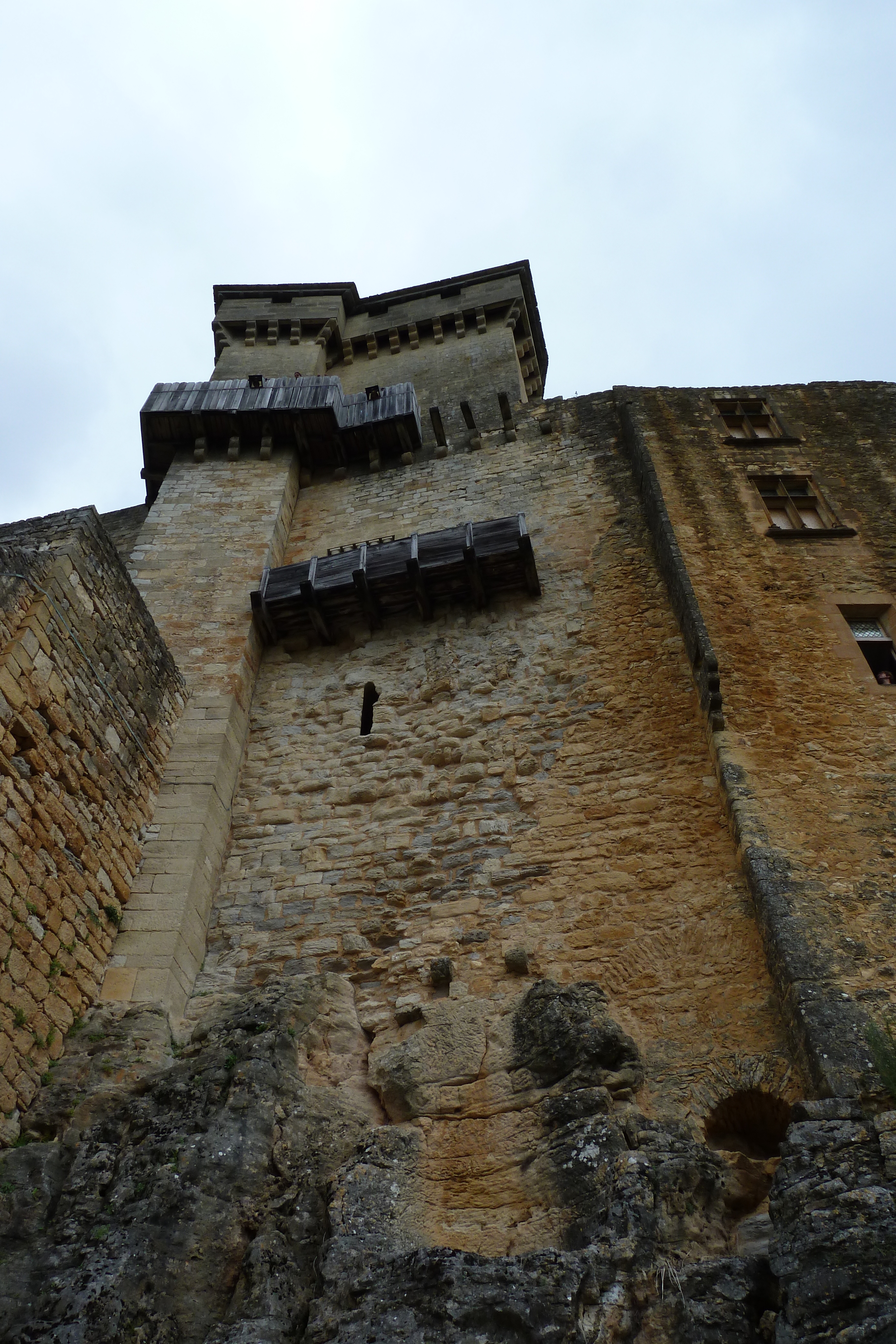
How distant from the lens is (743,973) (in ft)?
19.3

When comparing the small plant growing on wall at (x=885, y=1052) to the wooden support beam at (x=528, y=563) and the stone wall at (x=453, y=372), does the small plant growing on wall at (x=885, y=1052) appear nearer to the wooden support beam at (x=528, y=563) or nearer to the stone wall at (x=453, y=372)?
the wooden support beam at (x=528, y=563)

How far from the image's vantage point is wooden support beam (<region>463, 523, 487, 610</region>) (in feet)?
31.6

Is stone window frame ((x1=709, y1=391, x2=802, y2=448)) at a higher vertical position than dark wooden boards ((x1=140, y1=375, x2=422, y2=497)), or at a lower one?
lower

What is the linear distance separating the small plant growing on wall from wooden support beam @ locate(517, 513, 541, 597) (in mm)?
5440

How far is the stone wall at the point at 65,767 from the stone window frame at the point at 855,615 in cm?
547

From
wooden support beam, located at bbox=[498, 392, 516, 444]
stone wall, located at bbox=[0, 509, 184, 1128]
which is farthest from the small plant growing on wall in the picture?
wooden support beam, located at bbox=[498, 392, 516, 444]

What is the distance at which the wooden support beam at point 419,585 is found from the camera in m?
9.66

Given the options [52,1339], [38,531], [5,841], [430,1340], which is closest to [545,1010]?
[430,1340]

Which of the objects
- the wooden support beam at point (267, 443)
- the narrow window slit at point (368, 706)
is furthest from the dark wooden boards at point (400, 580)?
the wooden support beam at point (267, 443)

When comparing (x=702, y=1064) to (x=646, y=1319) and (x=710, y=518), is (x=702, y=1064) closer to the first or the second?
(x=646, y=1319)

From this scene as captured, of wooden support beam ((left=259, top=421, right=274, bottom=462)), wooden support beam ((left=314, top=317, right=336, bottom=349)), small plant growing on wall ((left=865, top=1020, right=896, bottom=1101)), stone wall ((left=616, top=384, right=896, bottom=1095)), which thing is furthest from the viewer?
wooden support beam ((left=314, top=317, right=336, bottom=349))

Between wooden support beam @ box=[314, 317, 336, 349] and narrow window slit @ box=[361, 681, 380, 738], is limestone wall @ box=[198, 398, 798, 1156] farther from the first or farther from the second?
wooden support beam @ box=[314, 317, 336, 349]

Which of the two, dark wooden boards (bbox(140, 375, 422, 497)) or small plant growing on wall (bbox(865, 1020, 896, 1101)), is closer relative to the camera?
small plant growing on wall (bbox(865, 1020, 896, 1101))

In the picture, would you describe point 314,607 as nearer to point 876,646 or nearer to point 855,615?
point 855,615
